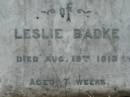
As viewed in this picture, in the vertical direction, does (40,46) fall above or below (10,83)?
above

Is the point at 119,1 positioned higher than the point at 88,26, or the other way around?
the point at 119,1

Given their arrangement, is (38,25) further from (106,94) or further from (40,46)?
(106,94)

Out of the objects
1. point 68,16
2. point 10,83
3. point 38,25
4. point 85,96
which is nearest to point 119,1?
point 68,16

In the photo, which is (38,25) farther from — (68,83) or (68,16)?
(68,83)

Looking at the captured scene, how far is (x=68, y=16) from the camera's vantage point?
3291 millimetres

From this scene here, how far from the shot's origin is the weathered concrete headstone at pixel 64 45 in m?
3.28

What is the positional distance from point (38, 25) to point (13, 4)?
1.41ft

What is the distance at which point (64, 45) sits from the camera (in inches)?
130

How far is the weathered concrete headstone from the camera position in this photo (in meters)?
3.28

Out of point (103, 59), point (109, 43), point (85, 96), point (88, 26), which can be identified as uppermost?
point (88, 26)

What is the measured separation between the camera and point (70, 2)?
3275mm

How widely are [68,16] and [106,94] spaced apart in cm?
116

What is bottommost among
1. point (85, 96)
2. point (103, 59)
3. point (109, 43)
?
point (85, 96)

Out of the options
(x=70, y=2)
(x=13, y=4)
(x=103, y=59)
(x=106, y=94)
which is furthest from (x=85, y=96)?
(x=13, y=4)
